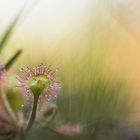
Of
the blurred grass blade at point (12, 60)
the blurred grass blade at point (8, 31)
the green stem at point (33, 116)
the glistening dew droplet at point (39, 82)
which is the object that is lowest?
the green stem at point (33, 116)

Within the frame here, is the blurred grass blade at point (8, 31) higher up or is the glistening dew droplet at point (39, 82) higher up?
the blurred grass blade at point (8, 31)

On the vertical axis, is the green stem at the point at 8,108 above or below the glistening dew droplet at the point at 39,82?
below

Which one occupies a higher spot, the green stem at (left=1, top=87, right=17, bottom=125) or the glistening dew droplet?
the glistening dew droplet

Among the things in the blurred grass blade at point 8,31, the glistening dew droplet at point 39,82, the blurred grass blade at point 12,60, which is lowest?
the glistening dew droplet at point 39,82

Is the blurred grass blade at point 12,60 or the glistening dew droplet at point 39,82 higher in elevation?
the blurred grass blade at point 12,60

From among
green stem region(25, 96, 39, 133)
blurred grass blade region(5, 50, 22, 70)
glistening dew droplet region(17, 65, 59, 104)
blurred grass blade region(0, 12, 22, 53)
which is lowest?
green stem region(25, 96, 39, 133)

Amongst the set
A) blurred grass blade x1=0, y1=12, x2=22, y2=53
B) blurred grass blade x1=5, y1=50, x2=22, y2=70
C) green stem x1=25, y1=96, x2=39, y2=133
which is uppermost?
blurred grass blade x1=0, y1=12, x2=22, y2=53

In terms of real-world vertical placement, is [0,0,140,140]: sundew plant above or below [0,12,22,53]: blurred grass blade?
below

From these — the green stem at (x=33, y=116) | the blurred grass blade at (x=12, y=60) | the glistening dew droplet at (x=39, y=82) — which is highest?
the blurred grass blade at (x=12, y=60)

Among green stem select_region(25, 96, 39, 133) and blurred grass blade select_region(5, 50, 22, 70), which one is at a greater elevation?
blurred grass blade select_region(5, 50, 22, 70)
